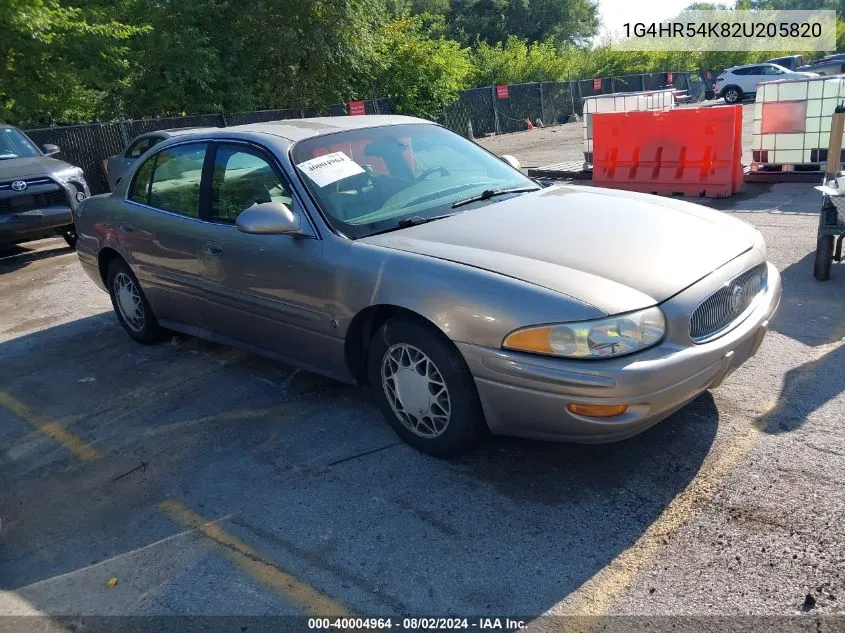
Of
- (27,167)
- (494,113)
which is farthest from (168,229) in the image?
(494,113)

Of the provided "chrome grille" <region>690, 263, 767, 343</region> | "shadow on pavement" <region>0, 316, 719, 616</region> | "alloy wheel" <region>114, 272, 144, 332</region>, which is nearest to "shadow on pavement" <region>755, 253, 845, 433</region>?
"shadow on pavement" <region>0, 316, 719, 616</region>

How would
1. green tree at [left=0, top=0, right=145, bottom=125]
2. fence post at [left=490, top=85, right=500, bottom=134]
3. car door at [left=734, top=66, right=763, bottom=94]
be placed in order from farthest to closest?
car door at [left=734, top=66, right=763, bottom=94] < fence post at [left=490, top=85, right=500, bottom=134] < green tree at [left=0, top=0, right=145, bottom=125]

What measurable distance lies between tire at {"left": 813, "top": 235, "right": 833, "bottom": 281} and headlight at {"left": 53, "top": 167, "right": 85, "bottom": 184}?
9.15 metres

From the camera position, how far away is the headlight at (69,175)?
1000 cm

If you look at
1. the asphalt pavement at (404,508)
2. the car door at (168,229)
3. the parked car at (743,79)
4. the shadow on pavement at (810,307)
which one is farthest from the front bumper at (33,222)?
the parked car at (743,79)

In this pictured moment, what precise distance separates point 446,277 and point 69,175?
28.5 feet

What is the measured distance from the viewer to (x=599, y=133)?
1091cm

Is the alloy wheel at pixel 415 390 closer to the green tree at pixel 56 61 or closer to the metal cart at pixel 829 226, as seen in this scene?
the metal cart at pixel 829 226

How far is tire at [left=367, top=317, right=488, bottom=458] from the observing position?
11.0ft

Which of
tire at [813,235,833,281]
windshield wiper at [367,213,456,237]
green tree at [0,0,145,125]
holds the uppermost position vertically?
green tree at [0,0,145,125]

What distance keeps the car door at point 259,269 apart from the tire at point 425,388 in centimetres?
45

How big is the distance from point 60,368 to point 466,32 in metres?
46.5

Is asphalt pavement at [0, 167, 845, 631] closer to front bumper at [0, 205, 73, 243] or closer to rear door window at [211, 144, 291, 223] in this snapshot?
rear door window at [211, 144, 291, 223]

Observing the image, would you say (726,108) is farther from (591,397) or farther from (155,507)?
(155,507)
